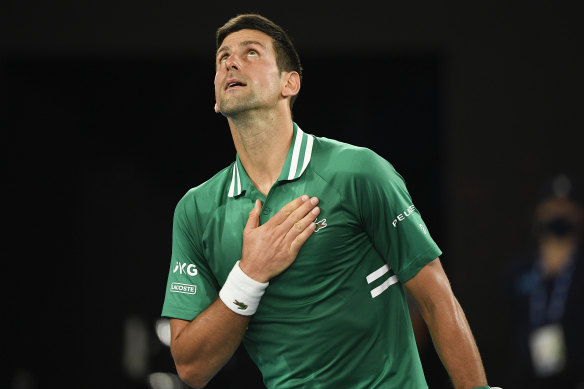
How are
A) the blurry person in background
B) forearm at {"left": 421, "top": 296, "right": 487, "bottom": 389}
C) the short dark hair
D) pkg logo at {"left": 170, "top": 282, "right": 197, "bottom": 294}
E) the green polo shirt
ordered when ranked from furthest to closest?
the blurry person in background
the short dark hair
pkg logo at {"left": 170, "top": 282, "right": 197, "bottom": 294}
the green polo shirt
forearm at {"left": 421, "top": 296, "right": 487, "bottom": 389}

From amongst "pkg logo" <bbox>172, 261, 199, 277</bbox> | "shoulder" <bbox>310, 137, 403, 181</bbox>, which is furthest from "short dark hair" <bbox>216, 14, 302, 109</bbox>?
"pkg logo" <bbox>172, 261, 199, 277</bbox>

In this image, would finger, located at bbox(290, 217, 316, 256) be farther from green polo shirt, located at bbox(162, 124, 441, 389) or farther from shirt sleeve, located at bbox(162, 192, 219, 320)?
shirt sleeve, located at bbox(162, 192, 219, 320)

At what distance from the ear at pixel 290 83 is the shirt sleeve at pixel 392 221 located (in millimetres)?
431

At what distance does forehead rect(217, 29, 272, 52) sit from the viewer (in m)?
2.66

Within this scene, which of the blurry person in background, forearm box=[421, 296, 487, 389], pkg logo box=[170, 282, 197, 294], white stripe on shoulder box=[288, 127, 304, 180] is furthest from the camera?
the blurry person in background

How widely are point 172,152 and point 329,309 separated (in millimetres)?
4863

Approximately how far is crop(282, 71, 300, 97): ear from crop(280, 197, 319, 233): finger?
436mm

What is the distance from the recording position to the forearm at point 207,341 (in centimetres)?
245

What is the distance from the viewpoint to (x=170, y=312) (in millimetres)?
2594

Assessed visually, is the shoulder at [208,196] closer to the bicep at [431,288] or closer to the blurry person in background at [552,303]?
the bicep at [431,288]

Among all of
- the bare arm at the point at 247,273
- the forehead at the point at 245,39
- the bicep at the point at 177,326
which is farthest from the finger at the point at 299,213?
the forehead at the point at 245,39

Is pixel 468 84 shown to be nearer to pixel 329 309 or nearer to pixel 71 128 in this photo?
pixel 71 128

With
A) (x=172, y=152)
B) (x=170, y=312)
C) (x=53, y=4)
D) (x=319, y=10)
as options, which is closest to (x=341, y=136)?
(x=319, y=10)

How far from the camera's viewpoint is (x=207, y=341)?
2475 millimetres
